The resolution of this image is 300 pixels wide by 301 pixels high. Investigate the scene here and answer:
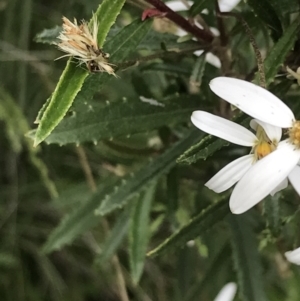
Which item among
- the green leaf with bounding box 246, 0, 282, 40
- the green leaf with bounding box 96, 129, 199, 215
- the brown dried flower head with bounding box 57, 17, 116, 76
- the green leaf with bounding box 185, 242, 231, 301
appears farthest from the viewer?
the green leaf with bounding box 185, 242, 231, 301

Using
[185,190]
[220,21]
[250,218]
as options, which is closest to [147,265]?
[185,190]

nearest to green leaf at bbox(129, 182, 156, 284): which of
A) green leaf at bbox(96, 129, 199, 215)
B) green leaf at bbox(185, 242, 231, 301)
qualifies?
green leaf at bbox(96, 129, 199, 215)

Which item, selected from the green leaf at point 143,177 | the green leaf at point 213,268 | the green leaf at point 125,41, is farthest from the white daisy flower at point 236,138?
the green leaf at point 213,268

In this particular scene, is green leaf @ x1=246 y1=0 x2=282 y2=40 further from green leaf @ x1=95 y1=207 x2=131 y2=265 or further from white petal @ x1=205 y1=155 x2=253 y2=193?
green leaf @ x1=95 y1=207 x2=131 y2=265

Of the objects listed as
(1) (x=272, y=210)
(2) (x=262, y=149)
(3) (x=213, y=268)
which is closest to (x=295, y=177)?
(2) (x=262, y=149)

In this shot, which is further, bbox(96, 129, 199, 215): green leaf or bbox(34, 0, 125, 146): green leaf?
bbox(96, 129, 199, 215): green leaf

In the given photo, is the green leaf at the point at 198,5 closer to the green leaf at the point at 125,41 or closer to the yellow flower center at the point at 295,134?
the green leaf at the point at 125,41
